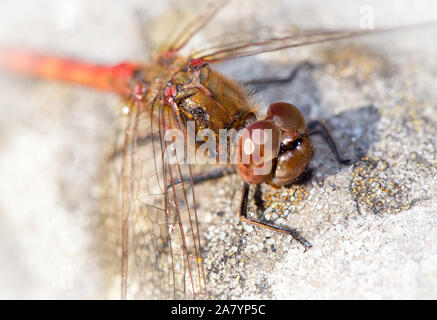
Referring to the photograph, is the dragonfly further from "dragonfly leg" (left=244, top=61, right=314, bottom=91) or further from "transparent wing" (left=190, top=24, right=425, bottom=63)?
"dragonfly leg" (left=244, top=61, right=314, bottom=91)

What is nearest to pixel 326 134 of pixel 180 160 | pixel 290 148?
pixel 290 148

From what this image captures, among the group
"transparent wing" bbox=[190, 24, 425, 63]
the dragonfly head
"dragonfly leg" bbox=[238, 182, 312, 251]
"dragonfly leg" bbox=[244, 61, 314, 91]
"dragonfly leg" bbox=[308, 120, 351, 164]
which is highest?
"transparent wing" bbox=[190, 24, 425, 63]

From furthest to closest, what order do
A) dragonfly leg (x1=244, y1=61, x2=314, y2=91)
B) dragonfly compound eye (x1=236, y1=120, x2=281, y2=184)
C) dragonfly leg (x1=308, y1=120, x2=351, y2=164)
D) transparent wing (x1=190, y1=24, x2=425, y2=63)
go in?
dragonfly leg (x1=244, y1=61, x2=314, y2=91) → transparent wing (x1=190, y1=24, x2=425, y2=63) → dragonfly leg (x1=308, y1=120, x2=351, y2=164) → dragonfly compound eye (x1=236, y1=120, x2=281, y2=184)

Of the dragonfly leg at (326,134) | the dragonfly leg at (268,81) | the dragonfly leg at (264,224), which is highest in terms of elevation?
the dragonfly leg at (268,81)

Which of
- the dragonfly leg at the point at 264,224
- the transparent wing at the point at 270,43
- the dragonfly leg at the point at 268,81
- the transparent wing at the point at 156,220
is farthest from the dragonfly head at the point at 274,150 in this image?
the dragonfly leg at the point at 268,81

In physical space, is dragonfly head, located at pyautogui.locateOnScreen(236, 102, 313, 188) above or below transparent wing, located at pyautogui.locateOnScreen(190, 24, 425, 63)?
below

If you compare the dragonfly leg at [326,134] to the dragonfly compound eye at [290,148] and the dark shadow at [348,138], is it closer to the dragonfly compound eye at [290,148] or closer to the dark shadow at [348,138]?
the dark shadow at [348,138]

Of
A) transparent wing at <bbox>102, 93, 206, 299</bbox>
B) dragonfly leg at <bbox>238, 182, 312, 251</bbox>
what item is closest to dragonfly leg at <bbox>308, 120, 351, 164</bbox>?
dragonfly leg at <bbox>238, 182, 312, 251</bbox>
